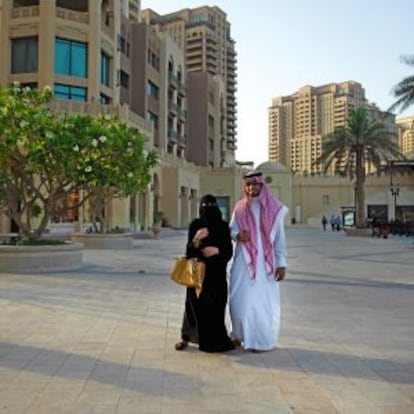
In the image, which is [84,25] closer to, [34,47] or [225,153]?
[34,47]

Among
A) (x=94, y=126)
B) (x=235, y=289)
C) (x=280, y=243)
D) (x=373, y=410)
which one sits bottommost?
(x=373, y=410)

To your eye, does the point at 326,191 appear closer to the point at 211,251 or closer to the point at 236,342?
the point at 236,342

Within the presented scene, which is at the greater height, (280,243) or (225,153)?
(225,153)

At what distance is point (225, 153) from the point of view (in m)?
85.6

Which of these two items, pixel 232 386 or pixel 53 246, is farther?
pixel 53 246

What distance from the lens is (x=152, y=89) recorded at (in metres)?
55.9

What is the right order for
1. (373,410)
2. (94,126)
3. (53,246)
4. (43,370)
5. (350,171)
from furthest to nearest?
(350,171)
(94,126)
(53,246)
(43,370)
(373,410)

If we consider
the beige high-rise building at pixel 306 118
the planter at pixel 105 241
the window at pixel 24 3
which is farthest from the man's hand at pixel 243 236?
the beige high-rise building at pixel 306 118

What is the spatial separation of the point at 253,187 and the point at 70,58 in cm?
3520

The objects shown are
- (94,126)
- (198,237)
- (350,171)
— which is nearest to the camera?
(198,237)

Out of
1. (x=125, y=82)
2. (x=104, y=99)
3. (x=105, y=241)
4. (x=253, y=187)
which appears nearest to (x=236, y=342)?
(x=253, y=187)

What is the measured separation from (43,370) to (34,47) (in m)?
36.2

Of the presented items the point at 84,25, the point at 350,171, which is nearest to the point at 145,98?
the point at 84,25

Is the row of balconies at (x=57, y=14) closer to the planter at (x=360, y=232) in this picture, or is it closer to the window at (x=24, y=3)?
the window at (x=24, y=3)
